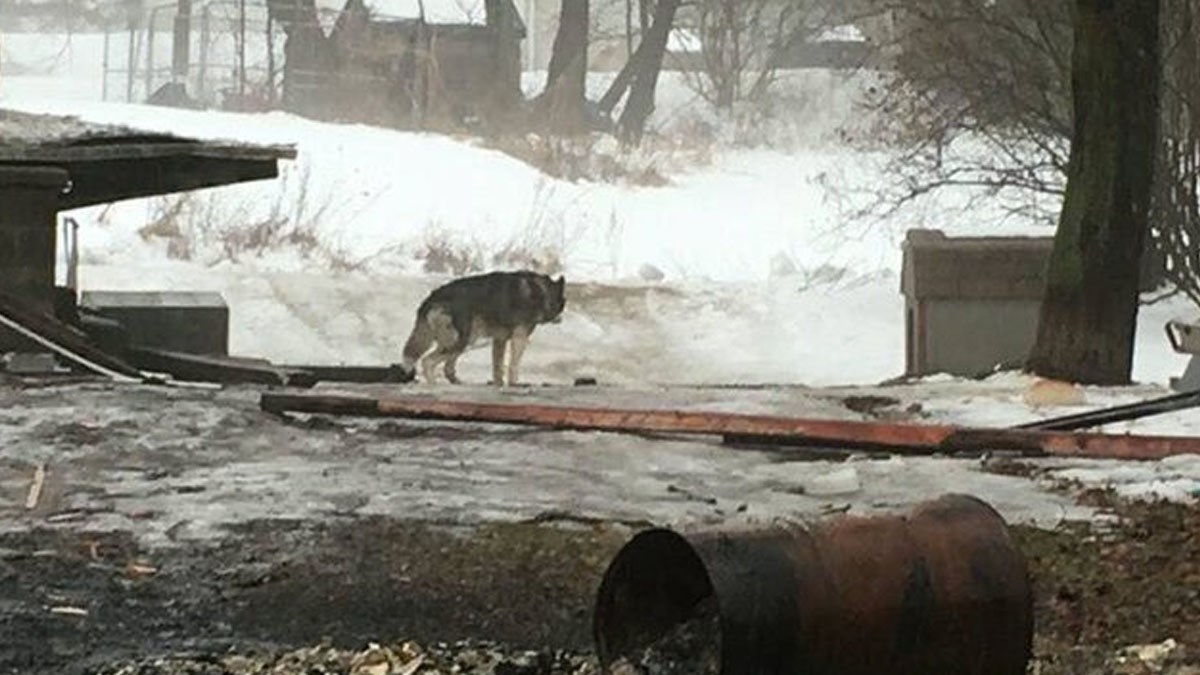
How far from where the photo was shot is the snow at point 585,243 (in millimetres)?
23078

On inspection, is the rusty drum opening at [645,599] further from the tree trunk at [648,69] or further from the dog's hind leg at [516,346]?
the tree trunk at [648,69]

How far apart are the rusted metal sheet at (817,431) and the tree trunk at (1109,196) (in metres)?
4.08

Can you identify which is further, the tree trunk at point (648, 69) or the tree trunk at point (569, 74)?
the tree trunk at point (648, 69)

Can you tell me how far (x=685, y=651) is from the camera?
4.41 meters

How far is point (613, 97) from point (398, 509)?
1118 inches

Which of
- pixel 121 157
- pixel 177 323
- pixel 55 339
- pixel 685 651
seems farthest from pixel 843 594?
pixel 177 323

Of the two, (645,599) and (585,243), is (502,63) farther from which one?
(645,599)

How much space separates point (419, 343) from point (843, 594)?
1354 cm

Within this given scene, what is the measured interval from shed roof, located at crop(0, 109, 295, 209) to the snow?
5245 mm

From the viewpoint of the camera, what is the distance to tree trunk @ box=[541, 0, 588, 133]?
3400 centimetres

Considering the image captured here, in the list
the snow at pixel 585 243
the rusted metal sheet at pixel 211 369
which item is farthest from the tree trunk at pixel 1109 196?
the rusted metal sheet at pixel 211 369

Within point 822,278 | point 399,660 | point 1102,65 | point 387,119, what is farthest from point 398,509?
point 387,119

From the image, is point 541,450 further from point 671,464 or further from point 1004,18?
point 1004,18

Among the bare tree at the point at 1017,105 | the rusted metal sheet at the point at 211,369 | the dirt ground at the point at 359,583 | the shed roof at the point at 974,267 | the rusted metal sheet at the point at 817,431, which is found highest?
the bare tree at the point at 1017,105
